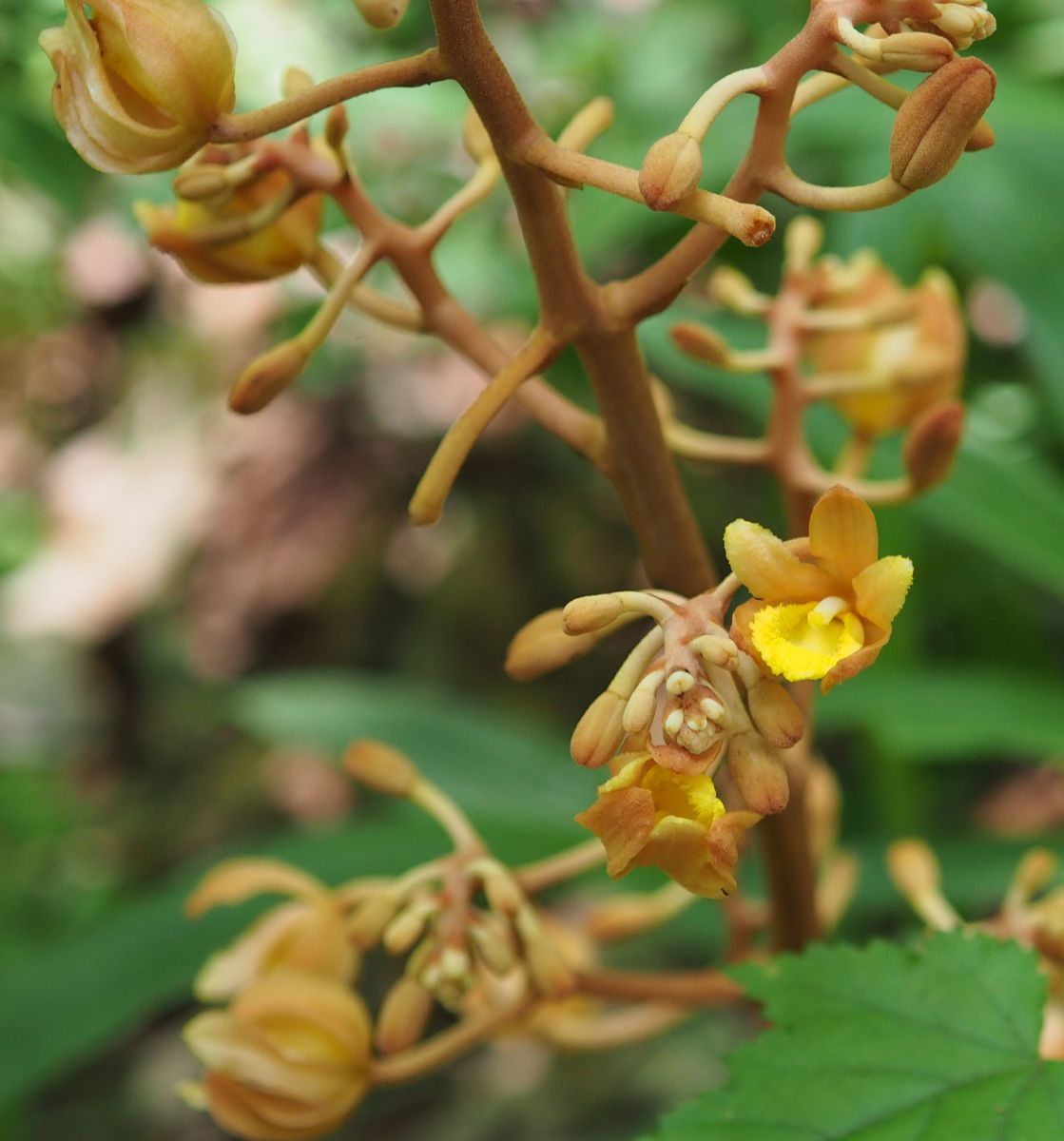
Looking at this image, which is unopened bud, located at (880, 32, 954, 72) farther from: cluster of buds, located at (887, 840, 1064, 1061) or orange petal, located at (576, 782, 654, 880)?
cluster of buds, located at (887, 840, 1064, 1061)

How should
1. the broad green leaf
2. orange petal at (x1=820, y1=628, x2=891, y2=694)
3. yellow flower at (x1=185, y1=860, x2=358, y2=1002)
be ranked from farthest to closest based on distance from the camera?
1. the broad green leaf
2. yellow flower at (x1=185, y1=860, x2=358, y2=1002)
3. orange petal at (x1=820, y1=628, x2=891, y2=694)

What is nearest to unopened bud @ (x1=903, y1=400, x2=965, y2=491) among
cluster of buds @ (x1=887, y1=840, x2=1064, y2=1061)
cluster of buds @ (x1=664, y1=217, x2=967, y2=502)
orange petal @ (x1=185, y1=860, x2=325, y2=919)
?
cluster of buds @ (x1=664, y1=217, x2=967, y2=502)

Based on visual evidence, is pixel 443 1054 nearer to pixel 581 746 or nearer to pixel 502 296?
pixel 581 746

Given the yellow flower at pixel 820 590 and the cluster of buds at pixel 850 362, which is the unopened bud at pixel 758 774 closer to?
the yellow flower at pixel 820 590

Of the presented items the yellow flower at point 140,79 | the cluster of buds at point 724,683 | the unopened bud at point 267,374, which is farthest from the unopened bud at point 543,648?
the yellow flower at point 140,79

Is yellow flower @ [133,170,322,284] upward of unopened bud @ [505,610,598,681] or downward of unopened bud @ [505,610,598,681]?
upward

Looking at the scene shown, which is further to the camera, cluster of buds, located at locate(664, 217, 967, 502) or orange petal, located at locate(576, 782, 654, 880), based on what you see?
cluster of buds, located at locate(664, 217, 967, 502)
